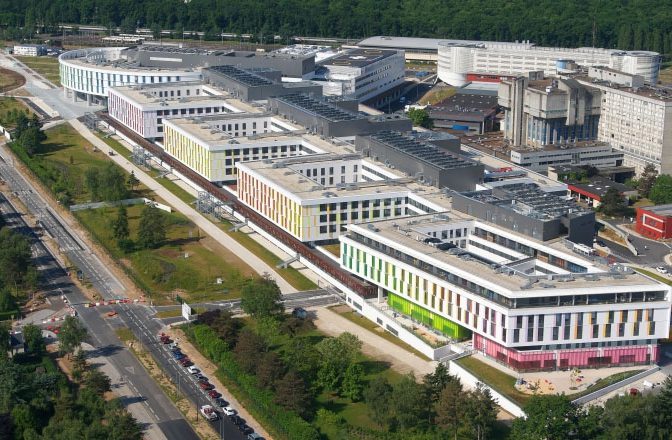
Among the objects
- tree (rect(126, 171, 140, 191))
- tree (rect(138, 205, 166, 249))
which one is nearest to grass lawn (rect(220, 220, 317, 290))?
tree (rect(138, 205, 166, 249))

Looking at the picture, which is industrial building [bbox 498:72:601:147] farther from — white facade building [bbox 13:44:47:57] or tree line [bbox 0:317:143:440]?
white facade building [bbox 13:44:47:57]

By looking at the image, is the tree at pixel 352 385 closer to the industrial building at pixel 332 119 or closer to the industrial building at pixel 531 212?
the industrial building at pixel 531 212

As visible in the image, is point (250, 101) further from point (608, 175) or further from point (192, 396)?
point (192, 396)

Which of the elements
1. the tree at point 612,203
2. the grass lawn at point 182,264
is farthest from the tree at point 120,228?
the tree at point 612,203

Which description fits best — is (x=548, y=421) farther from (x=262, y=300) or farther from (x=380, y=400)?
(x=262, y=300)

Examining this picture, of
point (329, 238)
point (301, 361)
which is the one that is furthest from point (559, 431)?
point (329, 238)

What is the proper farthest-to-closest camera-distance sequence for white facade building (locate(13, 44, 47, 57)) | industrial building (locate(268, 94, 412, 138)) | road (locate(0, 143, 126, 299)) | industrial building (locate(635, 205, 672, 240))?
white facade building (locate(13, 44, 47, 57)), industrial building (locate(268, 94, 412, 138)), industrial building (locate(635, 205, 672, 240)), road (locate(0, 143, 126, 299))
